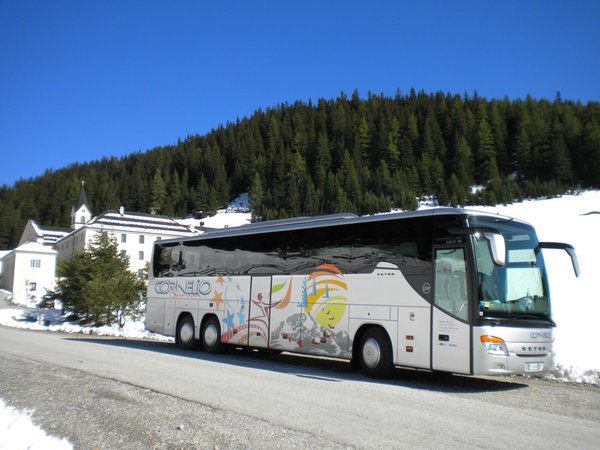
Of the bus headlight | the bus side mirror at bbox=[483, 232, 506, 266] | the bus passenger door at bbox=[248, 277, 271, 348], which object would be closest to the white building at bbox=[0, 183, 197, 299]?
the bus passenger door at bbox=[248, 277, 271, 348]

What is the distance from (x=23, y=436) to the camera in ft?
22.0

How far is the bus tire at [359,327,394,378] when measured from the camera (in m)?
12.1

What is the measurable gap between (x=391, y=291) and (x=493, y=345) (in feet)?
8.66

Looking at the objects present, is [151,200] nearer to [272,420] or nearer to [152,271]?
[152,271]

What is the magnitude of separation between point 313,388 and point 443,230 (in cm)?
415

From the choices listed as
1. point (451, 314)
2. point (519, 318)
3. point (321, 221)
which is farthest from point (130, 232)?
point (519, 318)

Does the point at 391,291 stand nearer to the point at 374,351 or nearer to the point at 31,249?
the point at 374,351

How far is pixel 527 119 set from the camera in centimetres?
15462

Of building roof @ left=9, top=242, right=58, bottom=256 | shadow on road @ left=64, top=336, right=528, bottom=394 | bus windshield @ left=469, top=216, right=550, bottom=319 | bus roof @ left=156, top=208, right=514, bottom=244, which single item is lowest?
shadow on road @ left=64, top=336, right=528, bottom=394

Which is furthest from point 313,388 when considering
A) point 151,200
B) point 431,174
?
point 151,200

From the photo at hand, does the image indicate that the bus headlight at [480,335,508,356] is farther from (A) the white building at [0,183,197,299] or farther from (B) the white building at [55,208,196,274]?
(B) the white building at [55,208,196,274]

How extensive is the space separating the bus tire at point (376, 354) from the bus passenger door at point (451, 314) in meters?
1.31

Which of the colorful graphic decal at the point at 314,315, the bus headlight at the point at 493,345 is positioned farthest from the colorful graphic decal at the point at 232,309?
the bus headlight at the point at 493,345

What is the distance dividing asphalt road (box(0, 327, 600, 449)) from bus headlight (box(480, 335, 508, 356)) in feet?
2.65
